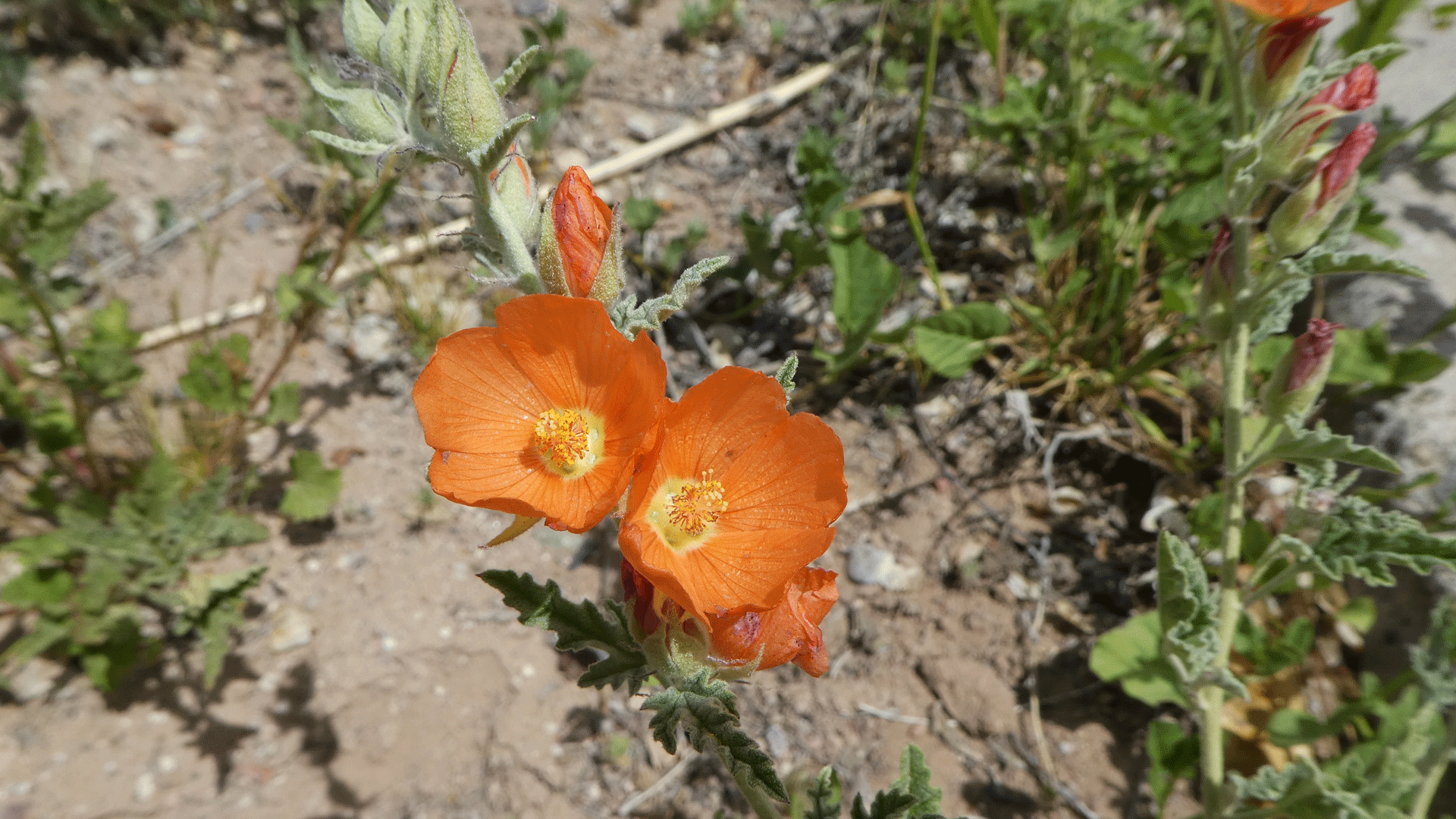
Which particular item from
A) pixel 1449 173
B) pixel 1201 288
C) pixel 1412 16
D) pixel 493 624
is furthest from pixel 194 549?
pixel 1412 16

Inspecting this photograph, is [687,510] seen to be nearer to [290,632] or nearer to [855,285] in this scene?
[855,285]

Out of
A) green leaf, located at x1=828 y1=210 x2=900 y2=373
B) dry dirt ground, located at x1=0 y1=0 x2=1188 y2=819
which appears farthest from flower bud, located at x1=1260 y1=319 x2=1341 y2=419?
green leaf, located at x1=828 y1=210 x2=900 y2=373

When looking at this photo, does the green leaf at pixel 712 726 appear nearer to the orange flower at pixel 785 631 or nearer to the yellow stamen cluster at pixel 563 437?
the orange flower at pixel 785 631

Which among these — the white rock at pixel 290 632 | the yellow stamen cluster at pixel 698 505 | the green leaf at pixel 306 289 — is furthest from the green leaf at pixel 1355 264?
the white rock at pixel 290 632

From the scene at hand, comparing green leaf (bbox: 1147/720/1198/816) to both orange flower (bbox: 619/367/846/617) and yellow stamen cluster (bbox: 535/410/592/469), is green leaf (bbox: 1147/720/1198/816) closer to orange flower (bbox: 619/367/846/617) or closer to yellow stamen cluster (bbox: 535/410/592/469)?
orange flower (bbox: 619/367/846/617)

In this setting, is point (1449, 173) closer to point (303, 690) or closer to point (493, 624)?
point (493, 624)

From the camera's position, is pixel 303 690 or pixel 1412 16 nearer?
pixel 303 690
